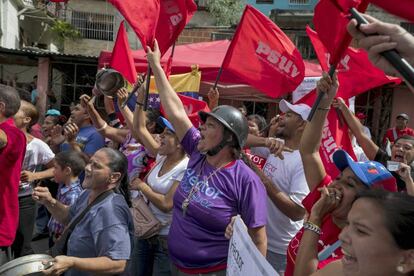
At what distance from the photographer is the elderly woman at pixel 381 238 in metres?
1.68

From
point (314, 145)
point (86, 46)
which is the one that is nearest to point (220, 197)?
point (314, 145)

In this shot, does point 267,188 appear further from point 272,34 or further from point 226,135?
point 272,34

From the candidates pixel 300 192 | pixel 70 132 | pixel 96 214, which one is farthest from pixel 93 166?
pixel 70 132

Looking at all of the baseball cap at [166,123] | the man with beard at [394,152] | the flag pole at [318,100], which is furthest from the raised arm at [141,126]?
the flag pole at [318,100]

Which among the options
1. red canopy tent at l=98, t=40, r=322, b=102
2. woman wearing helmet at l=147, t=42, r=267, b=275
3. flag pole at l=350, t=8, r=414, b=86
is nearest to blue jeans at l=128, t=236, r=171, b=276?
woman wearing helmet at l=147, t=42, r=267, b=275

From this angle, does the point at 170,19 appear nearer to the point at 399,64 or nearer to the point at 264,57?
the point at 264,57

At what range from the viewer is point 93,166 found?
333 centimetres

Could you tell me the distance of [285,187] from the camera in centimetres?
368

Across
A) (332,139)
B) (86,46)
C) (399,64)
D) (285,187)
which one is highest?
(399,64)

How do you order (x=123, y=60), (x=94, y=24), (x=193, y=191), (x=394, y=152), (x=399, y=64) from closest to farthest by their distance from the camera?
(x=399, y=64)
(x=193, y=191)
(x=394, y=152)
(x=123, y=60)
(x=94, y=24)

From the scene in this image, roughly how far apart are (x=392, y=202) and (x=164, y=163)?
2545 millimetres

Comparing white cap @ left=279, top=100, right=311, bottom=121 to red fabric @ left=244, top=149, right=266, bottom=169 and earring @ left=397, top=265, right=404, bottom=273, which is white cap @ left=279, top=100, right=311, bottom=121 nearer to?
red fabric @ left=244, top=149, right=266, bottom=169

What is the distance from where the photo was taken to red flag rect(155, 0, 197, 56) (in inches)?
172

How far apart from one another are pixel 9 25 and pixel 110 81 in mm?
15596
